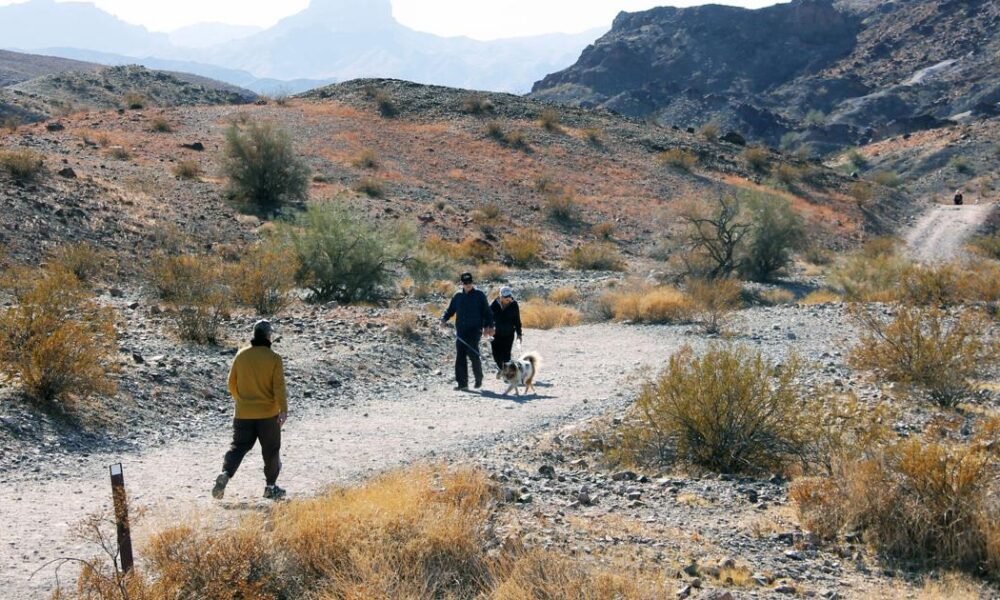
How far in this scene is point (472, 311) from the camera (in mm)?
13172

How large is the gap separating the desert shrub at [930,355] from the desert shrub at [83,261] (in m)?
16.1

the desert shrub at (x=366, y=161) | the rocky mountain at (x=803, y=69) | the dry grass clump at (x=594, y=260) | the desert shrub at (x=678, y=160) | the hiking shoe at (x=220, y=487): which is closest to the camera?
the hiking shoe at (x=220, y=487)

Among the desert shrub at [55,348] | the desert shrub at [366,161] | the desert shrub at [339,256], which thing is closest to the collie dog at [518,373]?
the desert shrub at [55,348]

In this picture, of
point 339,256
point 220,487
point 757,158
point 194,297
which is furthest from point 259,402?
point 757,158

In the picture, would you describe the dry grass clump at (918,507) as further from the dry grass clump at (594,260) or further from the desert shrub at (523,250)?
the dry grass clump at (594,260)

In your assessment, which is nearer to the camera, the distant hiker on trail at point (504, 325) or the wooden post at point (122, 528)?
the wooden post at point (122, 528)

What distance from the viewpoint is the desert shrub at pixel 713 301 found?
19422mm

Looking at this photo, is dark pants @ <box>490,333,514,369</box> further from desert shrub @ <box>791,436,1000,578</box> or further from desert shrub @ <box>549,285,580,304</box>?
desert shrub @ <box>549,285,580,304</box>

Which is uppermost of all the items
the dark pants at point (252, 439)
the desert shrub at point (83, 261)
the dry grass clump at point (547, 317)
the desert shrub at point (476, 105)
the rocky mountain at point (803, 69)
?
the rocky mountain at point (803, 69)

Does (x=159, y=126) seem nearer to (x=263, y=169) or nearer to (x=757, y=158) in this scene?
(x=263, y=169)

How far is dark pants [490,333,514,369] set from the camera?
44.5 feet

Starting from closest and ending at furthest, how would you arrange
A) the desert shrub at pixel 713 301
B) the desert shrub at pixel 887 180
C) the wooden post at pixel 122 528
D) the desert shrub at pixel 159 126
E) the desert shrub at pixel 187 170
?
the wooden post at pixel 122 528 → the desert shrub at pixel 713 301 → the desert shrub at pixel 187 170 → the desert shrub at pixel 159 126 → the desert shrub at pixel 887 180

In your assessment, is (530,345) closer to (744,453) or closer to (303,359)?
(303,359)

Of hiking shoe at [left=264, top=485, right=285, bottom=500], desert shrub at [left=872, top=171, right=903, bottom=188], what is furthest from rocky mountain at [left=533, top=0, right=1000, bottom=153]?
hiking shoe at [left=264, top=485, right=285, bottom=500]
